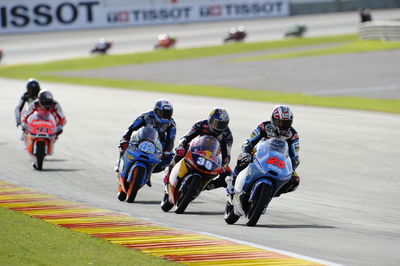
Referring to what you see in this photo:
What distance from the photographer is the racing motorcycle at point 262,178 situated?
1182 cm

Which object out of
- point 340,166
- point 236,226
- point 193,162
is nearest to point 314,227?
point 236,226

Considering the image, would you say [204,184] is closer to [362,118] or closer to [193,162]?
[193,162]

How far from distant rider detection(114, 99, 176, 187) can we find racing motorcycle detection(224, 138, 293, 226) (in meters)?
2.47

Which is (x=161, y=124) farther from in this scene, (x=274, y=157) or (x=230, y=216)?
(x=274, y=157)

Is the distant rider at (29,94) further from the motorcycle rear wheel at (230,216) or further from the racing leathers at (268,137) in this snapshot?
the racing leathers at (268,137)

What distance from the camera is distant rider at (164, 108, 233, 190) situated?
12.9m

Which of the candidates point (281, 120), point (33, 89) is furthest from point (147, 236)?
point (33, 89)

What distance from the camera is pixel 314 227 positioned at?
12.2m

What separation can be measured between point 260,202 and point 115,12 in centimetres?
6222

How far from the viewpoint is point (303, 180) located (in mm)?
17000

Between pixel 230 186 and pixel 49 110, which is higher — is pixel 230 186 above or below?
above

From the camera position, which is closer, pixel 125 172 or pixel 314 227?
pixel 314 227

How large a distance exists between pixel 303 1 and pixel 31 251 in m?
77.3

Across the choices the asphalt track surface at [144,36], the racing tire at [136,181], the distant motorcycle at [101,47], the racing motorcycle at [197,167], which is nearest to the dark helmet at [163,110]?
the racing tire at [136,181]
